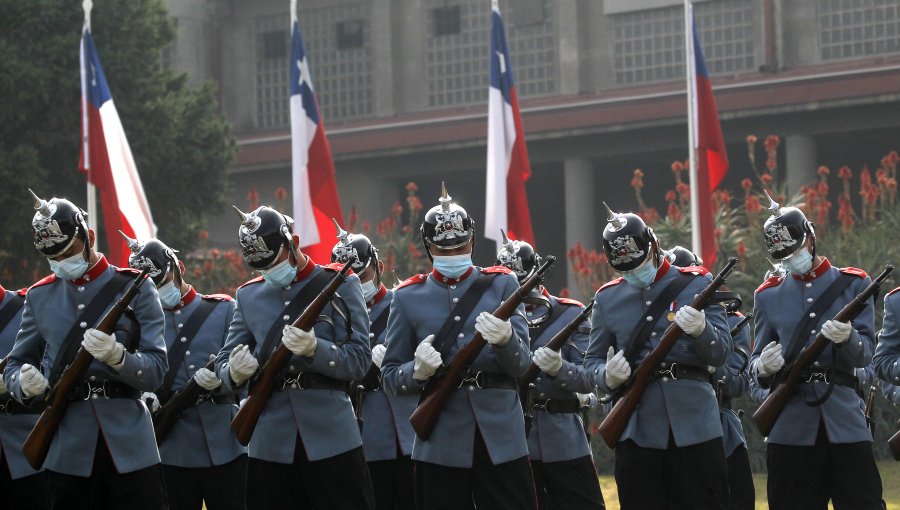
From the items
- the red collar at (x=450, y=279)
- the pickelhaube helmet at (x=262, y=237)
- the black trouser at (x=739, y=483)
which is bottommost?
the black trouser at (x=739, y=483)

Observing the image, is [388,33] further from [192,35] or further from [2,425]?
[2,425]

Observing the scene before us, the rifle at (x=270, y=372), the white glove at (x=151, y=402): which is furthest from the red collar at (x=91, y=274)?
the white glove at (x=151, y=402)

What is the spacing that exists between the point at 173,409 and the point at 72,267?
6.06 ft

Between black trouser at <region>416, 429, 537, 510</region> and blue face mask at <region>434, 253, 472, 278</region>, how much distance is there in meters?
0.88

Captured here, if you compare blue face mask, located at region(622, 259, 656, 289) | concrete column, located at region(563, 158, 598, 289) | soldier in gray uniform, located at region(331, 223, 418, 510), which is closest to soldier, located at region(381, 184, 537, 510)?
blue face mask, located at region(622, 259, 656, 289)

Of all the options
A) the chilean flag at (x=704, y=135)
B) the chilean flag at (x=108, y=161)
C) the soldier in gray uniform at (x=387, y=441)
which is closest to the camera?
the soldier in gray uniform at (x=387, y=441)

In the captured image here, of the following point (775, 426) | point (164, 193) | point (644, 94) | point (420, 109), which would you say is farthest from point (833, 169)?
point (775, 426)

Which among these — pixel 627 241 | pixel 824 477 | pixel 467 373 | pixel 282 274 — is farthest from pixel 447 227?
pixel 824 477

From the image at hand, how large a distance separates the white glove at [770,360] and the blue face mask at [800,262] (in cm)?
52

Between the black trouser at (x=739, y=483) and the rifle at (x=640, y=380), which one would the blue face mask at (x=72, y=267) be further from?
the black trouser at (x=739, y=483)

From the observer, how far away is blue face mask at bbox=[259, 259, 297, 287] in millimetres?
9273

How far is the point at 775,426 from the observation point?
33.3ft

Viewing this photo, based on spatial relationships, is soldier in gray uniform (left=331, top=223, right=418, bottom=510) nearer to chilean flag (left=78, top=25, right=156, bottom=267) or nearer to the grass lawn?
the grass lawn

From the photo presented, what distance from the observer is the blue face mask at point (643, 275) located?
972cm
